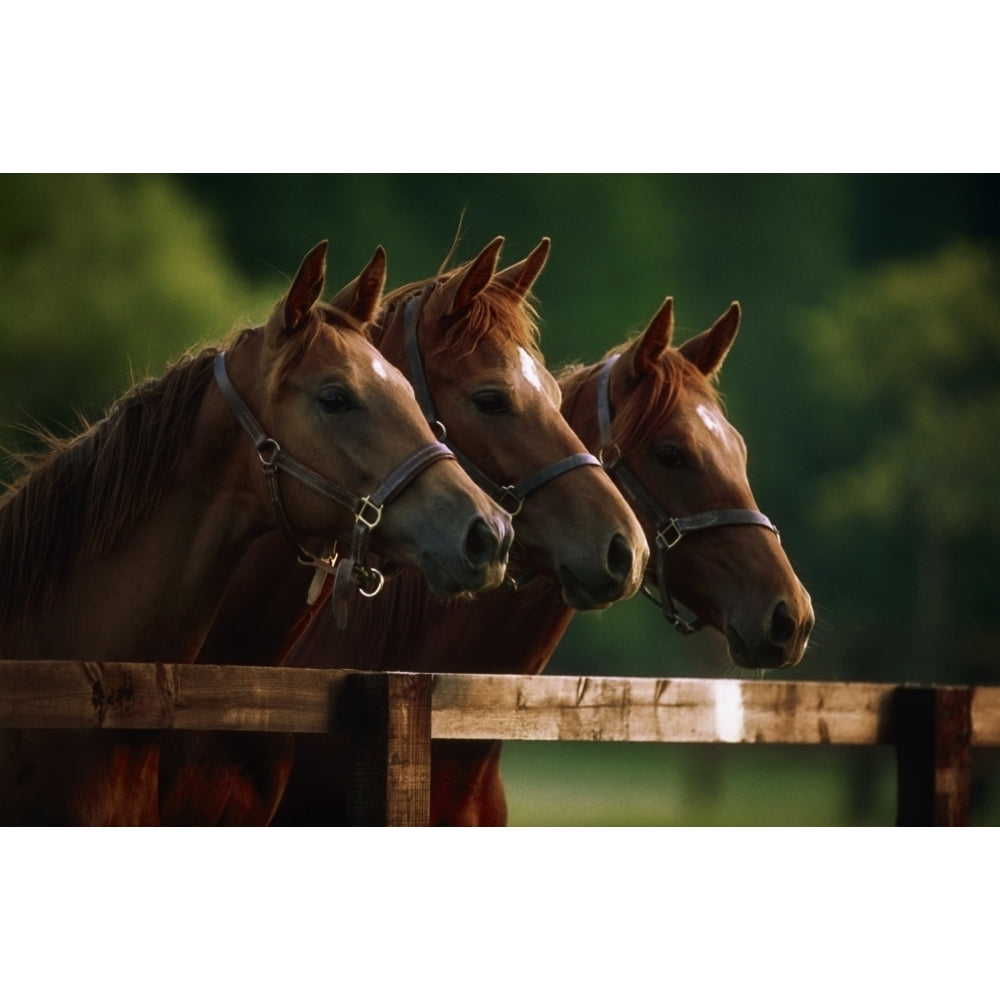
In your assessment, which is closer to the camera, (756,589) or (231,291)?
(756,589)

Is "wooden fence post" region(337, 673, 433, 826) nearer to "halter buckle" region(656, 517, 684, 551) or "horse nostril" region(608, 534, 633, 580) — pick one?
"horse nostril" region(608, 534, 633, 580)

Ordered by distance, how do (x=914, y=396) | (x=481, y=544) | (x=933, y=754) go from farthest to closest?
(x=914, y=396), (x=933, y=754), (x=481, y=544)

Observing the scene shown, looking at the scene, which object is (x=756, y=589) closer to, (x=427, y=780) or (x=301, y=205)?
(x=427, y=780)

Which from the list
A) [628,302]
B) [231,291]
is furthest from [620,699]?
[628,302]

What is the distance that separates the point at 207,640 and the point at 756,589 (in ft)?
4.71

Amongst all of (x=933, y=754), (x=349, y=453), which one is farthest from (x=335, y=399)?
Result: (x=933, y=754)

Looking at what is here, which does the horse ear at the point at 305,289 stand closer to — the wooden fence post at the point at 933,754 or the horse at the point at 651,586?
the horse at the point at 651,586

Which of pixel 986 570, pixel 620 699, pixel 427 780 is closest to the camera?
pixel 427 780

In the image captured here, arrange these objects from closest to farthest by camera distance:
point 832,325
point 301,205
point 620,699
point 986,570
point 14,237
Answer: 1. point 620,699
2. point 14,237
3. point 301,205
4. point 986,570
5. point 832,325

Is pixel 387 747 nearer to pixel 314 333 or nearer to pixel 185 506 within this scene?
pixel 185 506

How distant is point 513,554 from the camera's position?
3715mm

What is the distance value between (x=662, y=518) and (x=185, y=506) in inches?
52.9

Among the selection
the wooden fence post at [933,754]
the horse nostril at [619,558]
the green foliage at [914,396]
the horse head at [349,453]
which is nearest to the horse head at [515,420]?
the horse nostril at [619,558]

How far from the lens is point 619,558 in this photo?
11.5ft
